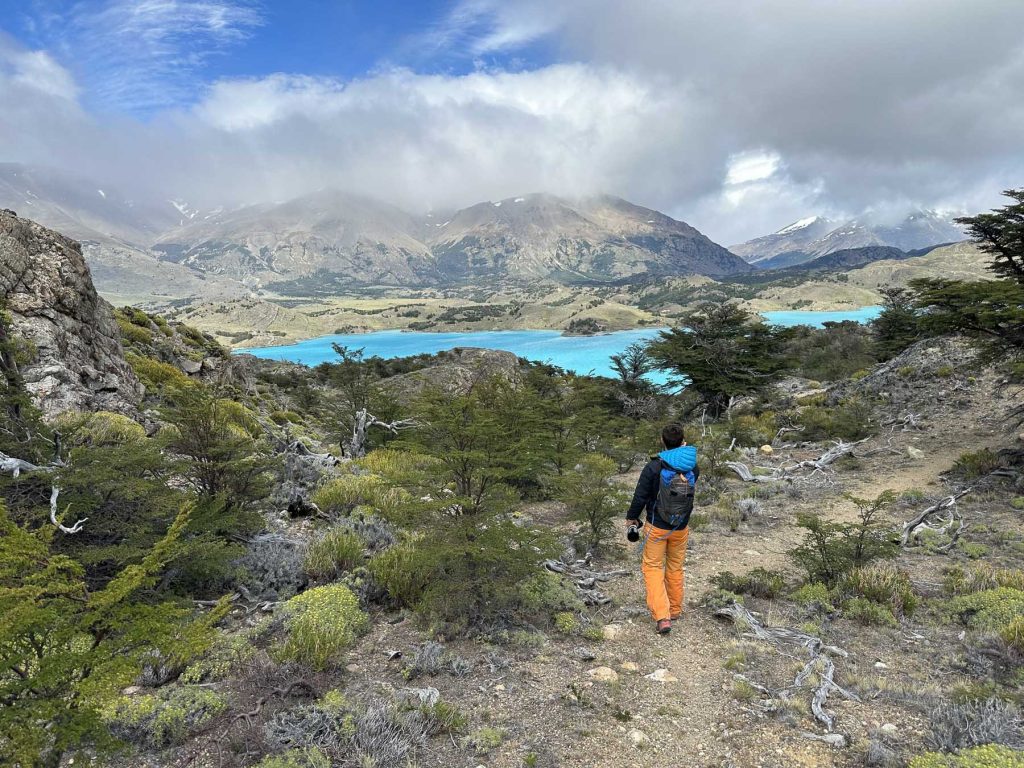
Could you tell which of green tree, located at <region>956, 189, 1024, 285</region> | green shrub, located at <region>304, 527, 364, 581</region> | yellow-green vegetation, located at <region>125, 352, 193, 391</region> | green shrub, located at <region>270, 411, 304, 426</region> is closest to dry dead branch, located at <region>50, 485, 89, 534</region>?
green shrub, located at <region>304, 527, 364, 581</region>

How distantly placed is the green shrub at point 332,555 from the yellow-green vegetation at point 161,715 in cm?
236

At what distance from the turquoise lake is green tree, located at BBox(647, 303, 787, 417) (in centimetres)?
4666

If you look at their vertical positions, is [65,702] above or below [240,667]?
above

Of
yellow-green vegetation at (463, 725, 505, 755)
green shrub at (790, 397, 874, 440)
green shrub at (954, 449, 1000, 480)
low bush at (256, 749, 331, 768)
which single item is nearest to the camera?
low bush at (256, 749, 331, 768)

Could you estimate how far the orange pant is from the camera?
5.37 metres

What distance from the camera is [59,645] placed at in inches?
98.3

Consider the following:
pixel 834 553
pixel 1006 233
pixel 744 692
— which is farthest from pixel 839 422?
pixel 744 692

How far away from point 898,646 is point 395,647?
16.9 feet

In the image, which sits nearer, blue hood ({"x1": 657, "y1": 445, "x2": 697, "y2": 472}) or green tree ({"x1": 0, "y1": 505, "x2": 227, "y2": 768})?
green tree ({"x1": 0, "y1": 505, "x2": 227, "y2": 768})

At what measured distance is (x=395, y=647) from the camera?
16.2ft

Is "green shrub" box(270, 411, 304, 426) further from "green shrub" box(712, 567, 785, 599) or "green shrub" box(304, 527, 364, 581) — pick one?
"green shrub" box(712, 567, 785, 599)

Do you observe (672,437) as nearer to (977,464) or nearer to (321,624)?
(321,624)

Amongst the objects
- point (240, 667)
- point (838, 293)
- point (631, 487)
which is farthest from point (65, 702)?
point (838, 293)

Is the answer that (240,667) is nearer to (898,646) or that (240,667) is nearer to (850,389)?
(898,646)
